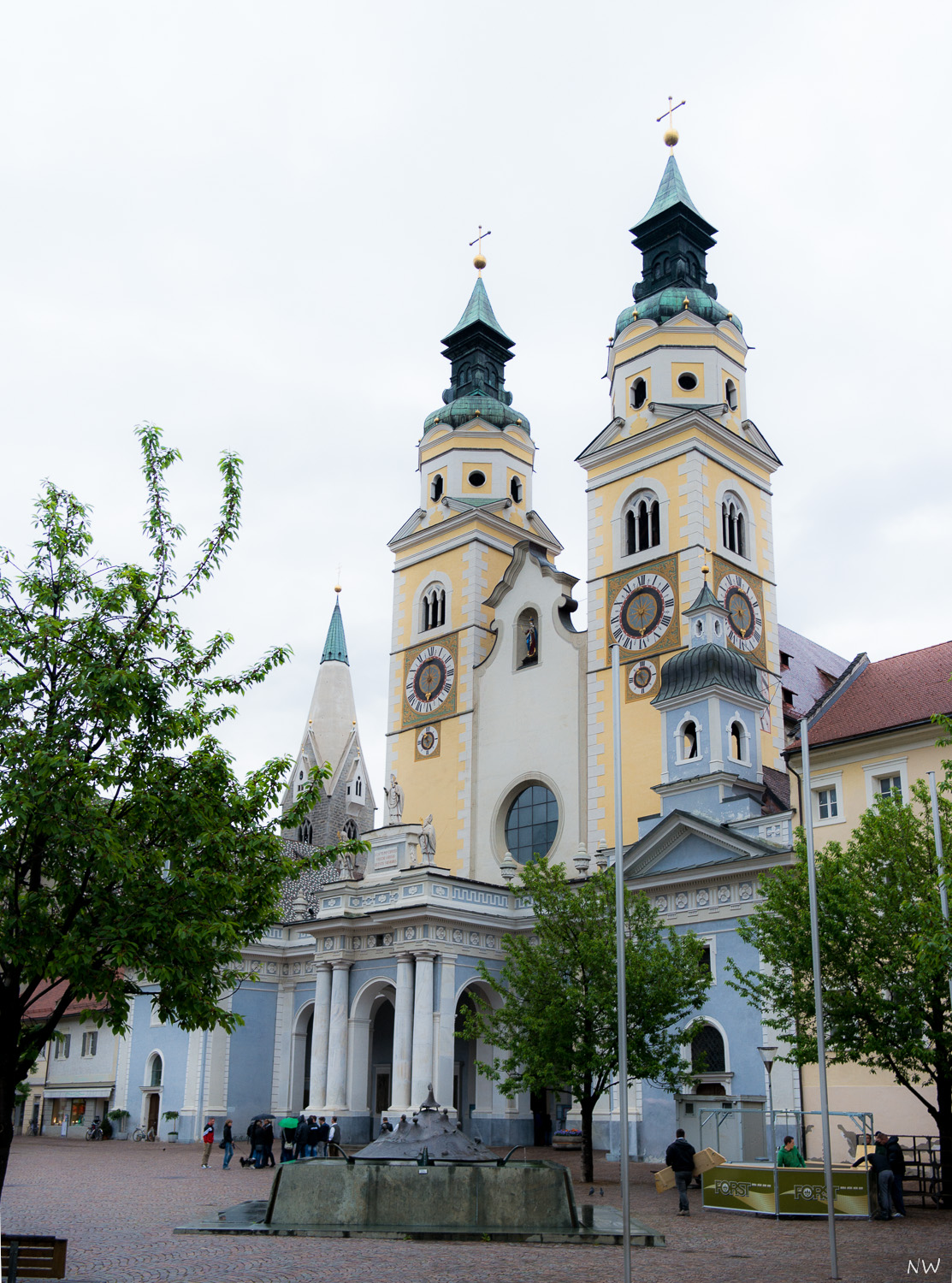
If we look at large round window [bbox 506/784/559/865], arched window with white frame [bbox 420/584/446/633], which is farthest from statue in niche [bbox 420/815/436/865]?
arched window with white frame [bbox 420/584/446/633]

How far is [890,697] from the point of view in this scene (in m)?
37.2

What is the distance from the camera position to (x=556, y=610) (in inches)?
1876

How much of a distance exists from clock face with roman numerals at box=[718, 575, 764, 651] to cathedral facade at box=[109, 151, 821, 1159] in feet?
0.45

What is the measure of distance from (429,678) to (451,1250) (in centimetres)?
3676

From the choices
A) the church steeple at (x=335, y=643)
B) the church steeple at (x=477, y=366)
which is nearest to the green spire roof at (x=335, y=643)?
the church steeple at (x=335, y=643)

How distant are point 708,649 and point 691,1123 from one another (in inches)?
581

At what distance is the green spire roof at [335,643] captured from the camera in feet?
345

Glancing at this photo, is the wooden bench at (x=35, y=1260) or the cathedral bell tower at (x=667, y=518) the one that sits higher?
the cathedral bell tower at (x=667, y=518)

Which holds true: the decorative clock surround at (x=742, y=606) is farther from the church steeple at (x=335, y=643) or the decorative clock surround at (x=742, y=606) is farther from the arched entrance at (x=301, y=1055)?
the church steeple at (x=335, y=643)

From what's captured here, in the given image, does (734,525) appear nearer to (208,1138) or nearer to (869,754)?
(869,754)

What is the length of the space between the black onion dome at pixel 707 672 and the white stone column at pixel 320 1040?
14.4m

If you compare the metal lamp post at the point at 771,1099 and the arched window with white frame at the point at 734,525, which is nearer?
the metal lamp post at the point at 771,1099

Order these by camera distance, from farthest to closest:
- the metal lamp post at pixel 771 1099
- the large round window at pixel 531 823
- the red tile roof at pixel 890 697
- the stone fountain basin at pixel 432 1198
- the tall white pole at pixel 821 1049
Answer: the large round window at pixel 531 823 < the red tile roof at pixel 890 697 < the metal lamp post at pixel 771 1099 < the stone fountain basin at pixel 432 1198 < the tall white pole at pixel 821 1049

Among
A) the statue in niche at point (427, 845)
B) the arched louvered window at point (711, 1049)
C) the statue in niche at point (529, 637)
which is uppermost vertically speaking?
the statue in niche at point (529, 637)
